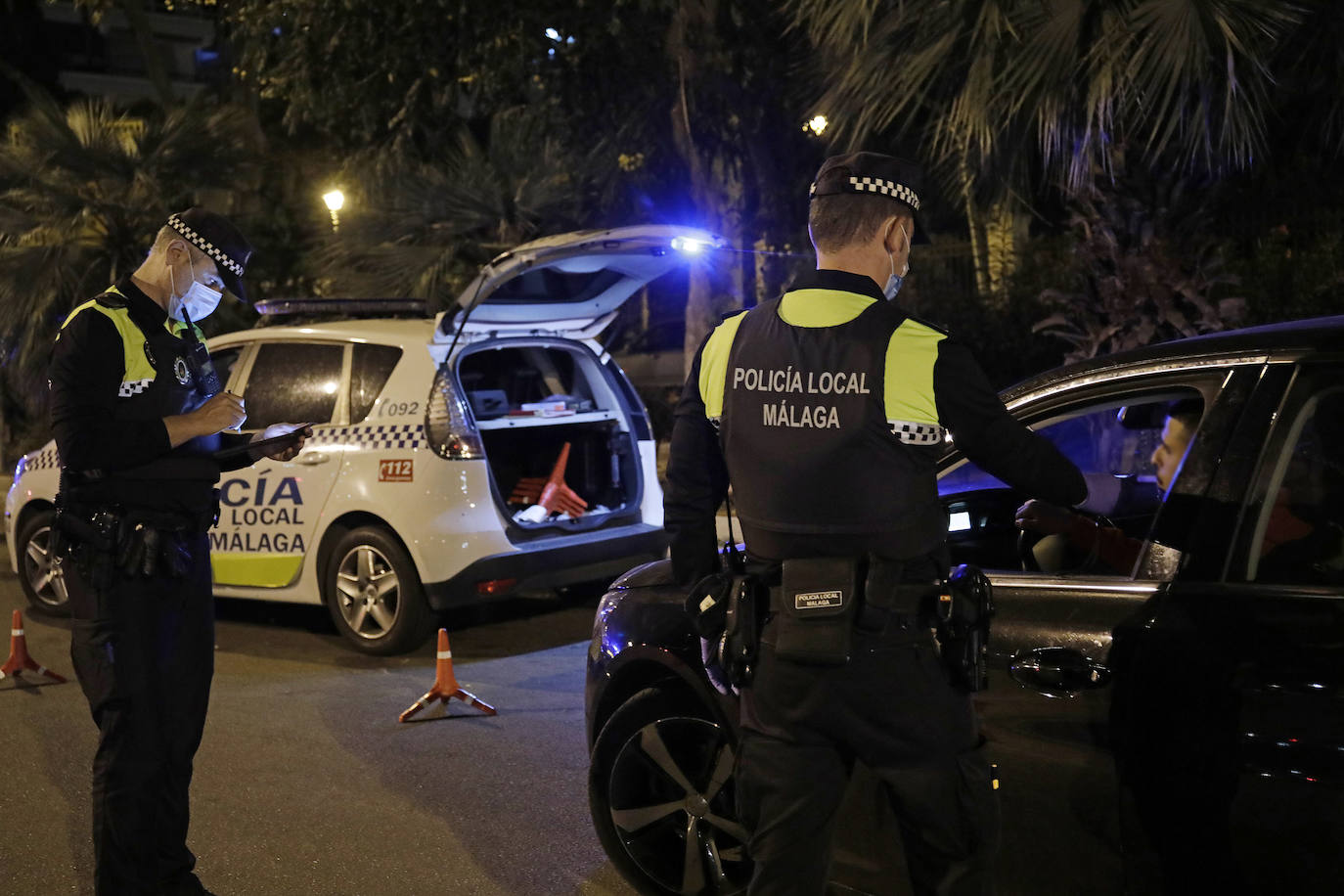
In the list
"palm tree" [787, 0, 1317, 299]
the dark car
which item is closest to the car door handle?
the dark car

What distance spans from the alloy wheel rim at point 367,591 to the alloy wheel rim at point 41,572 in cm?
209

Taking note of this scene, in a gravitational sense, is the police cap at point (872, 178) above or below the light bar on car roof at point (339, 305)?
below

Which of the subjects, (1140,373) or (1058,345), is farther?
(1058,345)

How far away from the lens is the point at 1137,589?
118 inches

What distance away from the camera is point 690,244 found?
6.96 m

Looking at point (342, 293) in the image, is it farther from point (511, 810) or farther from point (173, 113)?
point (511, 810)

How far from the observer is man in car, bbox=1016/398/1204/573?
10.6 feet

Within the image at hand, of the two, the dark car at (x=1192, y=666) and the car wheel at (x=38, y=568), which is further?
the car wheel at (x=38, y=568)

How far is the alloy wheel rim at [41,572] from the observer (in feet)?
27.8

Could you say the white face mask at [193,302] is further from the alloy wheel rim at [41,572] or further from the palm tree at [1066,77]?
the palm tree at [1066,77]

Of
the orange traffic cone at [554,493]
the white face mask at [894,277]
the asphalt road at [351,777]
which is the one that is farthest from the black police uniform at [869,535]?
the orange traffic cone at [554,493]

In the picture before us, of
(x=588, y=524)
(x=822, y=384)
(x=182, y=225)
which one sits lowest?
(x=588, y=524)

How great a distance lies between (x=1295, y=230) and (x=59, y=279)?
459 inches

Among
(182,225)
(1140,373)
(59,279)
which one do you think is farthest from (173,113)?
(1140,373)
